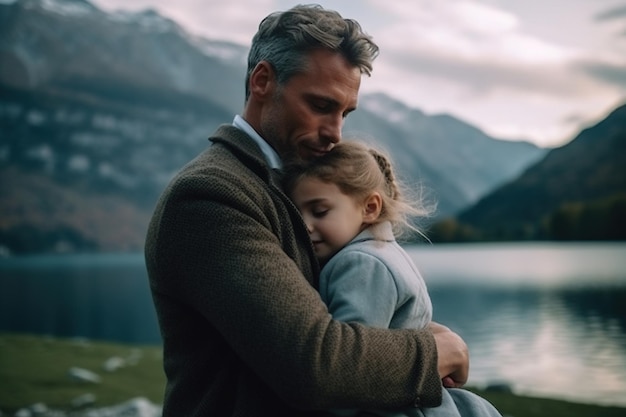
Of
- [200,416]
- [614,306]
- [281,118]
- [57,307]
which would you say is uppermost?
[281,118]

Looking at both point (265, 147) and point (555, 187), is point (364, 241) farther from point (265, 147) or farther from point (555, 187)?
point (555, 187)

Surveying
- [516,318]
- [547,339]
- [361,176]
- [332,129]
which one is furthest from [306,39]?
[516,318]

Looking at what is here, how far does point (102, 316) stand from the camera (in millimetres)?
49969

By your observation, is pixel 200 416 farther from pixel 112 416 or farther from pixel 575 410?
pixel 575 410

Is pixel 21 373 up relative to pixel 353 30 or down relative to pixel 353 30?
down

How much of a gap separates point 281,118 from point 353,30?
44cm

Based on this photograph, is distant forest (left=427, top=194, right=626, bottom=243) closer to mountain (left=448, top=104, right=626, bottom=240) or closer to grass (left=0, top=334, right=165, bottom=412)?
mountain (left=448, top=104, right=626, bottom=240)

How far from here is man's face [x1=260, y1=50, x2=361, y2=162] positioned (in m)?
2.83

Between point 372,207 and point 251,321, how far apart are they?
37.5 inches

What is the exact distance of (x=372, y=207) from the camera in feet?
9.61

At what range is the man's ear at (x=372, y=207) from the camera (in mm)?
2900

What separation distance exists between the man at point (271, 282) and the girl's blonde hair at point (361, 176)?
104mm

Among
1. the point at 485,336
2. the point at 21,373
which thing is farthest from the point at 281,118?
the point at 485,336

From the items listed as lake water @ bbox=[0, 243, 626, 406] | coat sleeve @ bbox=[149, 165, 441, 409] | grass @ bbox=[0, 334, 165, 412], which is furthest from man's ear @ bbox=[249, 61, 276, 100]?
lake water @ bbox=[0, 243, 626, 406]
